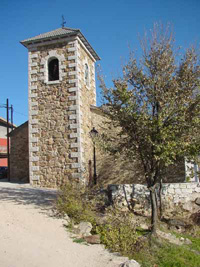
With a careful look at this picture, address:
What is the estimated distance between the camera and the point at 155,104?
7.69 m

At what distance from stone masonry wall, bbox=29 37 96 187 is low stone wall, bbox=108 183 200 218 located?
3538mm

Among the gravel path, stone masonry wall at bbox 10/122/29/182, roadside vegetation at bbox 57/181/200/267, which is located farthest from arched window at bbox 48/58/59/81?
the gravel path

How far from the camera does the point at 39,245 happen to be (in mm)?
5996

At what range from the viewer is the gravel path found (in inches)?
211

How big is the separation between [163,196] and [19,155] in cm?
893

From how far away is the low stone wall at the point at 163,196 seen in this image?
30.8 ft

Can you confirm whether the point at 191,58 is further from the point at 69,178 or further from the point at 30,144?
the point at 30,144

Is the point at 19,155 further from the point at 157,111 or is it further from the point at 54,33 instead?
the point at 157,111

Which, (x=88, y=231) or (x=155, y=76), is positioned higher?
(x=155, y=76)

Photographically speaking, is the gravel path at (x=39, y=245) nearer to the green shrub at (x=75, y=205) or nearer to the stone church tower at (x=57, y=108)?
the green shrub at (x=75, y=205)

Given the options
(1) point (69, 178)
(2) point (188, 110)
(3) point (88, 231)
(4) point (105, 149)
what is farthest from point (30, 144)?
(2) point (188, 110)

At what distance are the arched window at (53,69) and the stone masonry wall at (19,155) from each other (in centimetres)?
303

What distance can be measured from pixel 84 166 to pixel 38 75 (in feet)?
18.0

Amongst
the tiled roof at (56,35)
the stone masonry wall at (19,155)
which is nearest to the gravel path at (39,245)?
the stone masonry wall at (19,155)
